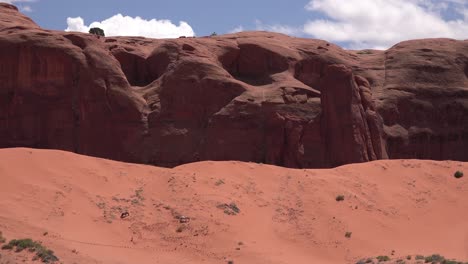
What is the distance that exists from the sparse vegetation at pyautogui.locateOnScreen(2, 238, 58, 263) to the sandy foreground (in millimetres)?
249

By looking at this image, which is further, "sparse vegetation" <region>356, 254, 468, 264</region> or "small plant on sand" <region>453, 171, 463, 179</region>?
"small plant on sand" <region>453, 171, 463, 179</region>

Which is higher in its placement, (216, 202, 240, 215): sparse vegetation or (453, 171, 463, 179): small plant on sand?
(453, 171, 463, 179): small plant on sand

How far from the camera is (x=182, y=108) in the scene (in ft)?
129

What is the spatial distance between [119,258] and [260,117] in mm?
19574

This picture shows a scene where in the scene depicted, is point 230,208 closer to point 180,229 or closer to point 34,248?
point 180,229

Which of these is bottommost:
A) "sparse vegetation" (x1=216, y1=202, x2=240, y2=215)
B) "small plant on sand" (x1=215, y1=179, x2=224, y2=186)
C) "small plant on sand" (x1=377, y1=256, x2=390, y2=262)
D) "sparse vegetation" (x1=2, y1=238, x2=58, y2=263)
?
"small plant on sand" (x1=377, y1=256, x2=390, y2=262)

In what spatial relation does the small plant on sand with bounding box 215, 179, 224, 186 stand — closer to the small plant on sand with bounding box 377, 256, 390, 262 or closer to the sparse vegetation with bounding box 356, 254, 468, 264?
the sparse vegetation with bounding box 356, 254, 468, 264

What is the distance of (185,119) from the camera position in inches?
1539

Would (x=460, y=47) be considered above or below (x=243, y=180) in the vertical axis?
above

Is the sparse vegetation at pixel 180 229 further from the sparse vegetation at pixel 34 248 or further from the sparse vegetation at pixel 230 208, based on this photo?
the sparse vegetation at pixel 34 248

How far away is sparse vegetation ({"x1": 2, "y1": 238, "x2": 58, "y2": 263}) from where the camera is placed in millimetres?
Answer: 18219

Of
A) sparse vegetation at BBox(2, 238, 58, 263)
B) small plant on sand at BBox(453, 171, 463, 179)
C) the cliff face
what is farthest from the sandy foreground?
the cliff face

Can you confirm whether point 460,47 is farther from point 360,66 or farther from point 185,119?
point 185,119

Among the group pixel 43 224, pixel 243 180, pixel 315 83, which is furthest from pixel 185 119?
pixel 43 224
